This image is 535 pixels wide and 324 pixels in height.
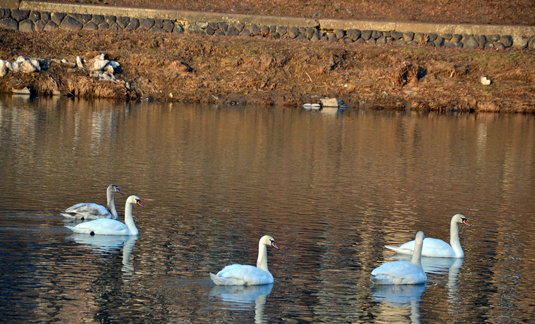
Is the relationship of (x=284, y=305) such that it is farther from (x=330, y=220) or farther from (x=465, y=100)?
(x=465, y=100)

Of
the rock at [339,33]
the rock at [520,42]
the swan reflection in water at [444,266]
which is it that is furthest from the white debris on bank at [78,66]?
the swan reflection in water at [444,266]

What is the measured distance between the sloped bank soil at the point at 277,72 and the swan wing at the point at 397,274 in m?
26.4

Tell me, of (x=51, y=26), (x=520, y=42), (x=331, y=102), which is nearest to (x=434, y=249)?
(x=331, y=102)

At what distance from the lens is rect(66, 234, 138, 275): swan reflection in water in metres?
11.5

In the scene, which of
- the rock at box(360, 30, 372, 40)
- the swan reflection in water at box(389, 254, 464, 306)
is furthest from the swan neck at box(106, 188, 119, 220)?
the rock at box(360, 30, 372, 40)

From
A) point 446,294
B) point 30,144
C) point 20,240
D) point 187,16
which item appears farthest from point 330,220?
point 187,16

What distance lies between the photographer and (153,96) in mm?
36062

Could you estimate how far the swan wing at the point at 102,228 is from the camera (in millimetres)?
12109

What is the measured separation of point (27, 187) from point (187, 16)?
94.7 feet

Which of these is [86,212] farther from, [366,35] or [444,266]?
[366,35]

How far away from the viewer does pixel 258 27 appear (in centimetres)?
4309

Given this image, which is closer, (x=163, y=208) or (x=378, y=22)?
(x=163, y=208)

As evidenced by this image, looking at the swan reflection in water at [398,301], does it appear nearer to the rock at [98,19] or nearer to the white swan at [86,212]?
the white swan at [86,212]

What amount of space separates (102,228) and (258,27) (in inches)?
1261
